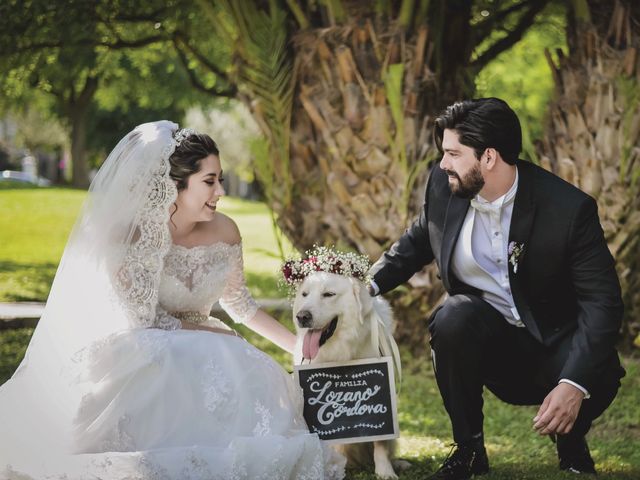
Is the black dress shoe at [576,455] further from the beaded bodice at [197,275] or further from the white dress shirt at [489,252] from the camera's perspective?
the beaded bodice at [197,275]

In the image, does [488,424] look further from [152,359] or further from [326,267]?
[152,359]

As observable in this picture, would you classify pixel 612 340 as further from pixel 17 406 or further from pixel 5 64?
pixel 5 64

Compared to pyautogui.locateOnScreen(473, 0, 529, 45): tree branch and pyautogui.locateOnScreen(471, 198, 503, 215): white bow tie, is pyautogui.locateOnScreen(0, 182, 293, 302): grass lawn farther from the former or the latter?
pyautogui.locateOnScreen(471, 198, 503, 215): white bow tie

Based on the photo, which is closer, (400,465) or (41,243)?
(400,465)

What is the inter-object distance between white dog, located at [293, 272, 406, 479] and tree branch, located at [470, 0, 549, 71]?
4.15 meters

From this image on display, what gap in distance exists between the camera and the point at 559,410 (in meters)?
3.16

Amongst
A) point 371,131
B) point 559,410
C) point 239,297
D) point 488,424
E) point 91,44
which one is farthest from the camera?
point 91,44

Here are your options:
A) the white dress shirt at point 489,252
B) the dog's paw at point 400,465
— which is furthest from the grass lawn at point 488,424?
the white dress shirt at point 489,252

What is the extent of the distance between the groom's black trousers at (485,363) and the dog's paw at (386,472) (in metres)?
0.32

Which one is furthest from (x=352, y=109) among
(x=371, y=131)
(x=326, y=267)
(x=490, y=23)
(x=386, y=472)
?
(x=386, y=472)

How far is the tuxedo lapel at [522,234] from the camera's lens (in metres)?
3.46

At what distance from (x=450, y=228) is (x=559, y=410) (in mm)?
900

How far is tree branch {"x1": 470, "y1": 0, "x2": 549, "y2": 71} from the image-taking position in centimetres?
746

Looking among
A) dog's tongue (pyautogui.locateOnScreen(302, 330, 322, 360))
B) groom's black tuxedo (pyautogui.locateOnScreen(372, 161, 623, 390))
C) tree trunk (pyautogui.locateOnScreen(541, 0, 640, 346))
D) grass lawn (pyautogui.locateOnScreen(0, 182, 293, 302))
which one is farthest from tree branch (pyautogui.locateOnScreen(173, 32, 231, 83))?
dog's tongue (pyautogui.locateOnScreen(302, 330, 322, 360))
